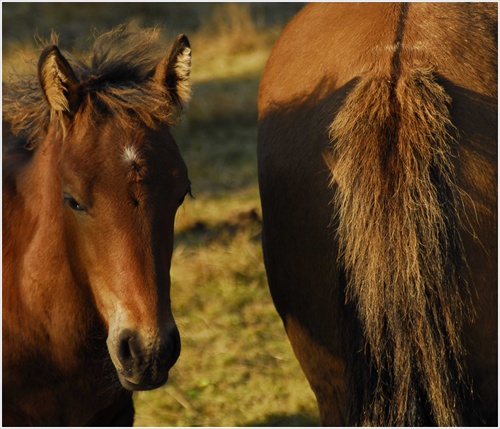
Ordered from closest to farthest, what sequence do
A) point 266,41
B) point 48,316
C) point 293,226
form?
point 293,226 < point 48,316 < point 266,41

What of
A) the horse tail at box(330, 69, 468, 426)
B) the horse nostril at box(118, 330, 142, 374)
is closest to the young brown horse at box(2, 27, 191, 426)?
the horse nostril at box(118, 330, 142, 374)

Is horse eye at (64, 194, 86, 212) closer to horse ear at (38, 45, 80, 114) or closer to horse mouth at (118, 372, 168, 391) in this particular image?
horse ear at (38, 45, 80, 114)

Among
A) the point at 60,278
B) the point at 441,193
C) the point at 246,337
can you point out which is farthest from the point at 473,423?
the point at 246,337

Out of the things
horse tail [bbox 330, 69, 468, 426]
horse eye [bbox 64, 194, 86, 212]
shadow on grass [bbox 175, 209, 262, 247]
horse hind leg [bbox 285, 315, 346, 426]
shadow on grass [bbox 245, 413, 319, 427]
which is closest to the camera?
horse tail [bbox 330, 69, 468, 426]

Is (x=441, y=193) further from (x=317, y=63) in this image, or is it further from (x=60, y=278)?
(x=60, y=278)

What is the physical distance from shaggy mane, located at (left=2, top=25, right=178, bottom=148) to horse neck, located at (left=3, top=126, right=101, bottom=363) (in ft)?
0.42

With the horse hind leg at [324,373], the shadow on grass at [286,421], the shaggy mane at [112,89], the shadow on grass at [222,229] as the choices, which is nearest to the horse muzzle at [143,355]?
the horse hind leg at [324,373]

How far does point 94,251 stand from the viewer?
2.90m

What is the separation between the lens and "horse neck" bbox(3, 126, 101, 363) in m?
3.16

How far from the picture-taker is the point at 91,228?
2871 millimetres

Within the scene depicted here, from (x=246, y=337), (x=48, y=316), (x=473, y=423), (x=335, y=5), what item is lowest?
(x=246, y=337)

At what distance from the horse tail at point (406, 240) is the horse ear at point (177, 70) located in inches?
30.0

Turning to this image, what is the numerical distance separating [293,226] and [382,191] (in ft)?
1.66

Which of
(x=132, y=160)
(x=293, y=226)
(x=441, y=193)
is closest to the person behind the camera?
(x=441, y=193)
